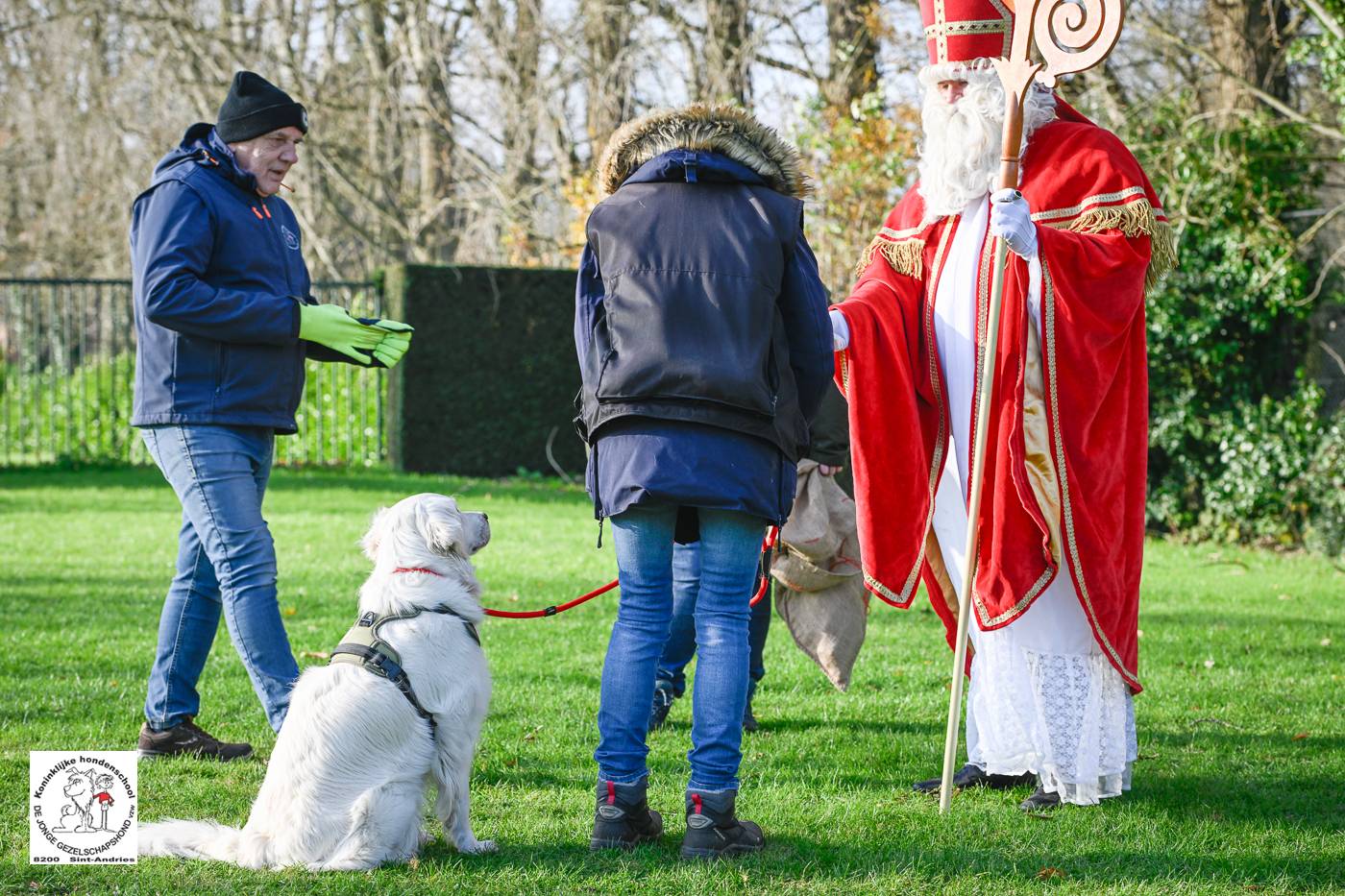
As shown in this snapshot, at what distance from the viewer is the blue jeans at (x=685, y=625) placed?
15.3 feet

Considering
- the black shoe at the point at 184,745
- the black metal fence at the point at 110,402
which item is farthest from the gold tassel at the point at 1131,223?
the black metal fence at the point at 110,402

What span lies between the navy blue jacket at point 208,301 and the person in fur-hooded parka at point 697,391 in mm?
1249

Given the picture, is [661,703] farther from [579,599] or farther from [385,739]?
[385,739]

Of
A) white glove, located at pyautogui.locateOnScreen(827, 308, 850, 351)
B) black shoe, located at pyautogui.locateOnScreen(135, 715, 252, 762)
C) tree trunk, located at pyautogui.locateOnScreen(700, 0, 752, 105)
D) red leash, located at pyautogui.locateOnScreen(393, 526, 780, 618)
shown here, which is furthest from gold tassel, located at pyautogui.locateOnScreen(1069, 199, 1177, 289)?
tree trunk, located at pyautogui.locateOnScreen(700, 0, 752, 105)

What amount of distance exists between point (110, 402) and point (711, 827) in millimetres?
13802

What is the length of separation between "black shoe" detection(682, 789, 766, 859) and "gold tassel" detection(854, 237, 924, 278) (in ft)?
6.36

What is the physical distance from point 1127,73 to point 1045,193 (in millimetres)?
11268

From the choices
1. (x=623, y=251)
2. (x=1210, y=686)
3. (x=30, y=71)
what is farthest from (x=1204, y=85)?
(x=30, y=71)

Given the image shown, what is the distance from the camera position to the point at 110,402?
1547 cm

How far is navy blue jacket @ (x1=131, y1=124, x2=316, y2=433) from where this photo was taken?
13.6ft

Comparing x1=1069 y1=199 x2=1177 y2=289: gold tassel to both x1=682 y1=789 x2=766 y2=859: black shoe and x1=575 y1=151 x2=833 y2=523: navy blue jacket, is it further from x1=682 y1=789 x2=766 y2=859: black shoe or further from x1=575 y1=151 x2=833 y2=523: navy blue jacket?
x1=682 y1=789 x2=766 y2=859: black shoe

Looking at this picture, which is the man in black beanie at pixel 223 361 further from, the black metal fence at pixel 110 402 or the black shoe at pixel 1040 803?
the black metal fence at pixel 110 402

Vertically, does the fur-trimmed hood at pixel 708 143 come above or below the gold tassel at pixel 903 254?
above

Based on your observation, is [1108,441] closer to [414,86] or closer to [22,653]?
[22,653]
